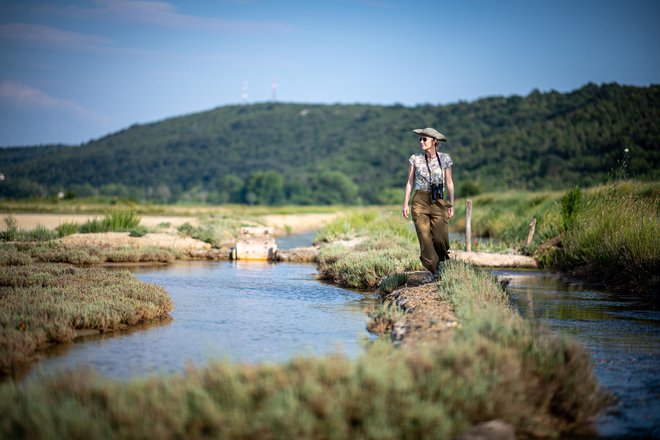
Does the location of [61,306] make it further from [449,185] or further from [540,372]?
[540,372]

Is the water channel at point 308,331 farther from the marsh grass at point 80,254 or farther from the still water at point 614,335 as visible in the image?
the marsh grass at point 80,254

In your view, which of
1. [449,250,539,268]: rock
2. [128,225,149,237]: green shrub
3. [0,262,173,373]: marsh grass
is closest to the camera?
[0,262,173,373]: marsh grass

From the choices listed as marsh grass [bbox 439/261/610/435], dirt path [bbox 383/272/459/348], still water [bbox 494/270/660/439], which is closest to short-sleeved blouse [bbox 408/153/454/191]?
dirt path [bbox 383/272/459/348]

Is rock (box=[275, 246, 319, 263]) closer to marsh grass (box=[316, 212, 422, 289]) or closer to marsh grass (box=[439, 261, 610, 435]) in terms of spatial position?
marsh grass (box=[316, 212, 422, 289])

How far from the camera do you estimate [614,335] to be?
10148mm

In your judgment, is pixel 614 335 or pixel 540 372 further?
pixel 614 335

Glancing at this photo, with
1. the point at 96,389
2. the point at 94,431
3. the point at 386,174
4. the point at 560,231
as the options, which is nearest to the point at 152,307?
the point at 96,389

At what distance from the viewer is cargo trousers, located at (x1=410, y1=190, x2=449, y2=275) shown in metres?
12.1

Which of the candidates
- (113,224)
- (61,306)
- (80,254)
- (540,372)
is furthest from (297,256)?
(540,372)

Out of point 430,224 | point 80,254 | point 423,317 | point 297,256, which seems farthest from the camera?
point 297,256

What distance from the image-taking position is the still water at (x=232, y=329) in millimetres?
8211

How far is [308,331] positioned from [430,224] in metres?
3.38

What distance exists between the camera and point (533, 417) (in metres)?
6.27

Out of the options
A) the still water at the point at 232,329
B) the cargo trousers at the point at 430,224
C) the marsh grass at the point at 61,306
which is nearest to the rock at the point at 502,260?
the still water at the point at 232,329
